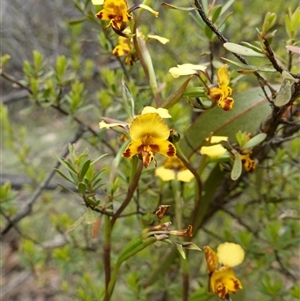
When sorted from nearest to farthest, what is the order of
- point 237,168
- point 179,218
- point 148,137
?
point 148,137 → point 237,168 → point 179,218

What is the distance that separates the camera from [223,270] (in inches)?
25.8

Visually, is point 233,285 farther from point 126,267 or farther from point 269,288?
point 126,267

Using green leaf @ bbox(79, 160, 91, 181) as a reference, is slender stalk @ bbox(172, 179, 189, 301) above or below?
below

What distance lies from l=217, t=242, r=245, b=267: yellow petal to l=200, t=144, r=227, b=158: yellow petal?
13 centimetres

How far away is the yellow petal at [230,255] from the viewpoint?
0.68 metres

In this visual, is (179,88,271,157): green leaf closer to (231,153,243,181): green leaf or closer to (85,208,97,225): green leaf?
(231,153,243,181): green leaf

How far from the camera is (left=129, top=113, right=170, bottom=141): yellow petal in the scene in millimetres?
516

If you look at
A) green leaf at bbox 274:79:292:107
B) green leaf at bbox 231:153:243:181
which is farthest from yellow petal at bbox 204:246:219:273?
green leaf at bbox 274:79:292:107

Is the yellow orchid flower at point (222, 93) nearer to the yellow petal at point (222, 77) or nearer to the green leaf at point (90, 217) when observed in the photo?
the yellow petal at point (222, 77)

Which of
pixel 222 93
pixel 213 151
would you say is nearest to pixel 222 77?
pixel 222 93

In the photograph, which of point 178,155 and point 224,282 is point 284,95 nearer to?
point 178,155

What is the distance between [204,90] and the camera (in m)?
0.57

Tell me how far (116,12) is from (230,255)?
1.17 feet

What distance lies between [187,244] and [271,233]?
0.39 m
